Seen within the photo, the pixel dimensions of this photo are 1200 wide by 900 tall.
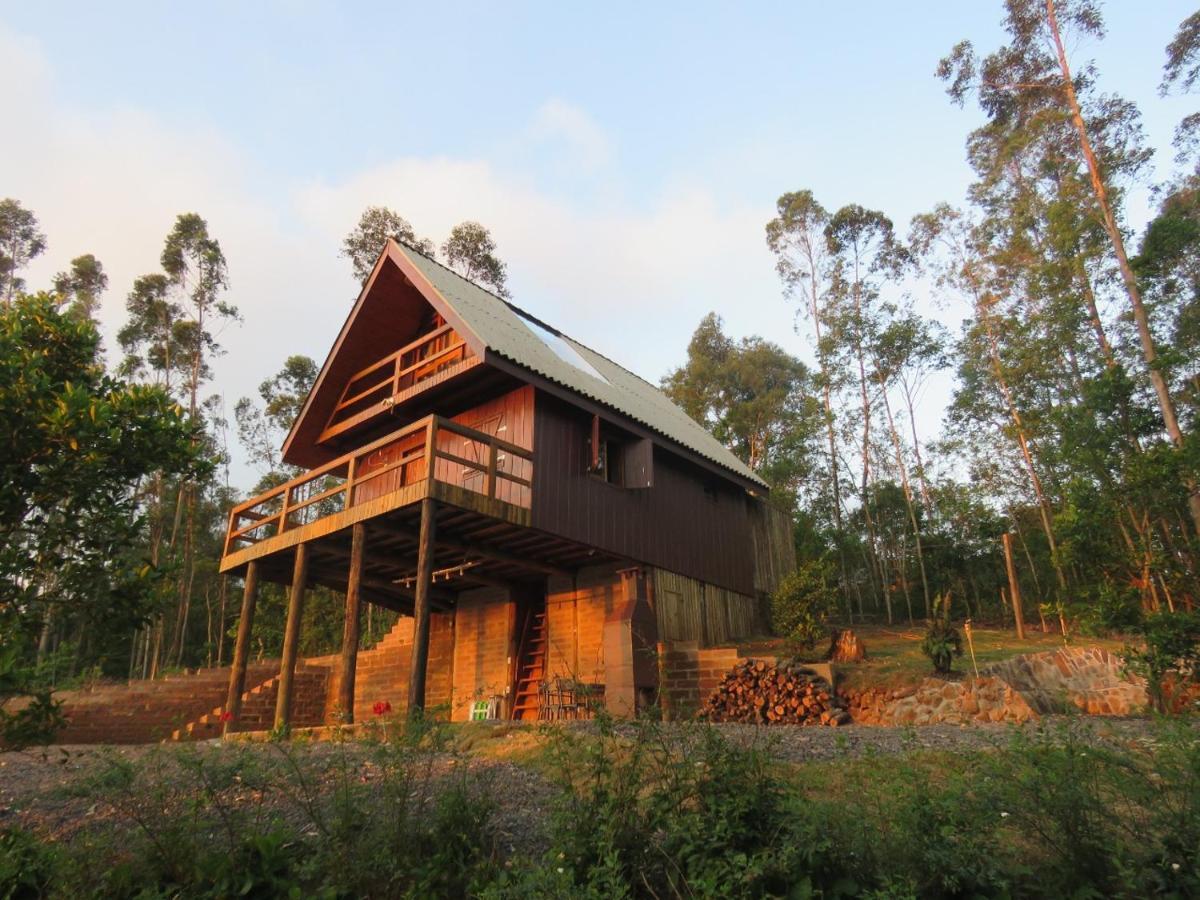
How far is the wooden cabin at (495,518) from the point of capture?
471 inches

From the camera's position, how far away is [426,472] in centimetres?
1091

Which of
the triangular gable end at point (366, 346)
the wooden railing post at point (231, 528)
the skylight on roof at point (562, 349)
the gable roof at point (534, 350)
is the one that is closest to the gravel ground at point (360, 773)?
the wooden railing post at point (231, 528)

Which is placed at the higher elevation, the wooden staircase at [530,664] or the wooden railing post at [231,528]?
the wooden railing post at [231,528]

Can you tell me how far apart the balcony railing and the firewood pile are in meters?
4.32

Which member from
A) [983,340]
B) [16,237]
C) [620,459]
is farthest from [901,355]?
[16,237]

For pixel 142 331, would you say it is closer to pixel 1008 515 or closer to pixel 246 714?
pixel 246 714

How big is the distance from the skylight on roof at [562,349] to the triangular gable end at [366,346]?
82.3 inches

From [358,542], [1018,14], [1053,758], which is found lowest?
[1053,758]

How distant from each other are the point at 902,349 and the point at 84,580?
28.2 metres

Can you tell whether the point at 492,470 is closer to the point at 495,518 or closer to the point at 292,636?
the point at 495,518

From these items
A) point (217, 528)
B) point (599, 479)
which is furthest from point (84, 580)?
point (217, 528)

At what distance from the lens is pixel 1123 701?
10.7m

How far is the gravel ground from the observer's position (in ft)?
16.8

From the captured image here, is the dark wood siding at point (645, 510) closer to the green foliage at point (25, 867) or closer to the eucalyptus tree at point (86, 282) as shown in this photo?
the green foliage at point (25, 867)
